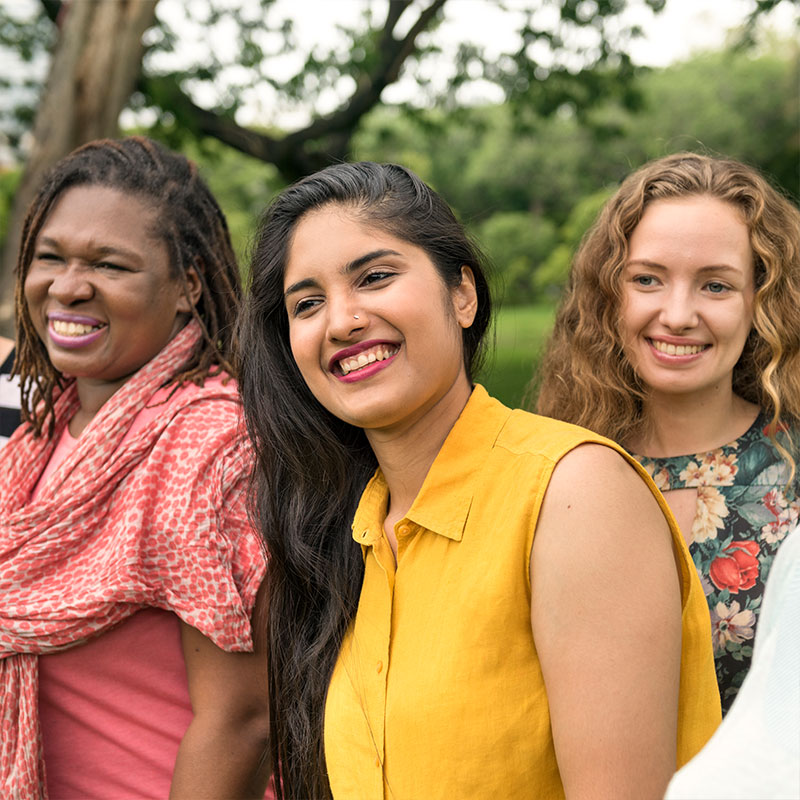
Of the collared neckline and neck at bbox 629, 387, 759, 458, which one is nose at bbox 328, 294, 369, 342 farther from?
neck at bbox 629, 387, 759, 458

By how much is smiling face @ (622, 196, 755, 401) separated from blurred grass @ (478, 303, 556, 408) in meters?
0.32

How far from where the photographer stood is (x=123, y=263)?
95.1 inches

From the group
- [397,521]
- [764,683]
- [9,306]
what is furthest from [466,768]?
[9,306]

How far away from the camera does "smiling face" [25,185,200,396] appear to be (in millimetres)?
2418

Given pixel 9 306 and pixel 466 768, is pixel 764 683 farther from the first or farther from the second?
pixel 9 306

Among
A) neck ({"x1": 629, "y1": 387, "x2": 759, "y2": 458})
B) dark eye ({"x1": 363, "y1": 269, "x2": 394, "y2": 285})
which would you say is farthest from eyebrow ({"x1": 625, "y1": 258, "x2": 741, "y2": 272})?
dark eye ({"x1": 363, "y1": 269, "x2": 394, "y2": 285})

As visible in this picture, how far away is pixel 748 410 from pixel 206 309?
1.37 m

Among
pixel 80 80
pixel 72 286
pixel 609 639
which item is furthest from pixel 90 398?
pixel 80 80

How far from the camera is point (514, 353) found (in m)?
5.75

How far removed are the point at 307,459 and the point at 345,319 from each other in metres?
0.41

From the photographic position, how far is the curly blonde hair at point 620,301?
2404mm

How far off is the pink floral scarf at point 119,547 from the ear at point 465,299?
0.62 m

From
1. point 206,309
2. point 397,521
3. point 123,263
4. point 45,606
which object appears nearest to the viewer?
point 397,521

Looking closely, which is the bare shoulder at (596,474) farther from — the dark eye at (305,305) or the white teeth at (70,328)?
the white teeth at (70,328)
